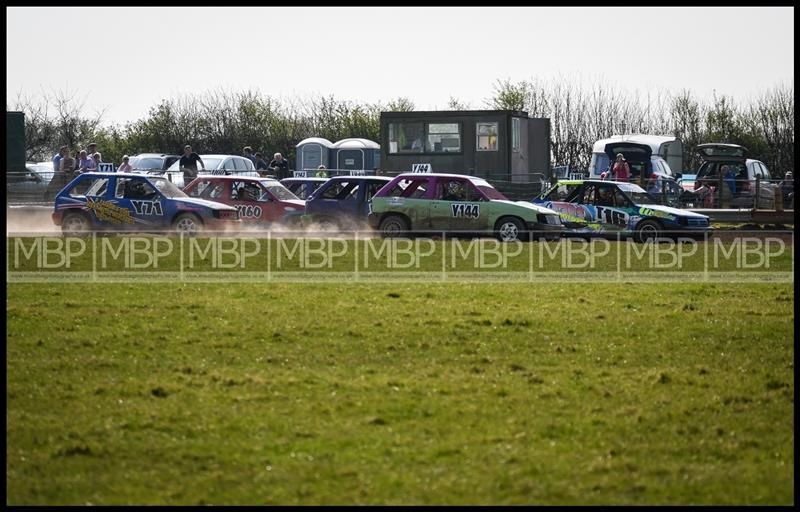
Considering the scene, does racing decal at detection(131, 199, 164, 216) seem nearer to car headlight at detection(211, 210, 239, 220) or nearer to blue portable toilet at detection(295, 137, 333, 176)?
car headlight at detection(211, 210, 239, 220)

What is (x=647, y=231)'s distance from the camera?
24.0 metres

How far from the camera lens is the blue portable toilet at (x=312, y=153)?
44531 mm

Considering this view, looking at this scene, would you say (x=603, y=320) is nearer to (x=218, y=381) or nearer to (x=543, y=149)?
(x=218, y=381)

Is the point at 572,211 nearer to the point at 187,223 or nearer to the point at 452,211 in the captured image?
the point at 452,211

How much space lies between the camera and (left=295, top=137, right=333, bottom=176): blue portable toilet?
44.5 metres

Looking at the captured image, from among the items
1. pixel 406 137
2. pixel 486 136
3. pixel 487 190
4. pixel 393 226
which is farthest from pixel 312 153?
pixel 487 190

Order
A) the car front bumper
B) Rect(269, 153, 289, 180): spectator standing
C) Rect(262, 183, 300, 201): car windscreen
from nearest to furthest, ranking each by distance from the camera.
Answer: the car front bumper → Rect(262, 183, 300, 201): car windscreen → Rect(269, 153, 289, 180): spectator standing

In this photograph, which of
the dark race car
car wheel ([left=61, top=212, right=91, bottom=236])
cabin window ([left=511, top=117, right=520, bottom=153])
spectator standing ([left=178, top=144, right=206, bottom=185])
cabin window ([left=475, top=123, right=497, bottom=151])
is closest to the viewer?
car wheel ([left=61, top=212, right=91, bottom=236])

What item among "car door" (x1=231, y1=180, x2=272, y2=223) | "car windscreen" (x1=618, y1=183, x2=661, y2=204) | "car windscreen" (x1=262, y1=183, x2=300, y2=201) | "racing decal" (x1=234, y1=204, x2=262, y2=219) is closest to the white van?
"car windscreen" (x1=618, y1=183, x2=661, y2=204)

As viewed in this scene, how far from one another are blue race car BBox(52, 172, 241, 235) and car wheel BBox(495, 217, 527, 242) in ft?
16.5

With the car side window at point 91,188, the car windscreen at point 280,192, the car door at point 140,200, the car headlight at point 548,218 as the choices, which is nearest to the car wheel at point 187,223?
the car door at point 140,200

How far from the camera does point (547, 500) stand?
269 inches

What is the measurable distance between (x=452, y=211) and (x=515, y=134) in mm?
11496

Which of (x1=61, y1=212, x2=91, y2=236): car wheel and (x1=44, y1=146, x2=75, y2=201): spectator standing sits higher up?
(x1=44, y1=146, x2=75, y2=201): spectator standing
